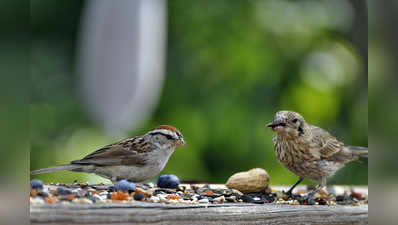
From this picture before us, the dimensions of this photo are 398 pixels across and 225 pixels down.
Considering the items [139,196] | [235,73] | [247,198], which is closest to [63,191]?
[139,196]

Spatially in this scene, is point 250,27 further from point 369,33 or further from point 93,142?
point 369,33

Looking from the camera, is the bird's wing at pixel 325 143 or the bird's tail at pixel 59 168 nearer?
the bird's tail at pixel 59 168

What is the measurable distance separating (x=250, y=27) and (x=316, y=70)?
1.72 feet

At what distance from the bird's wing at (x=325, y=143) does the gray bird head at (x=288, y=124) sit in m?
0.07

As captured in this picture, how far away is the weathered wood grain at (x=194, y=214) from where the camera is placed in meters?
1.18

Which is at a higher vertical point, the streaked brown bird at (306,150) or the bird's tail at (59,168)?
the streaked brown bird at (306,150)

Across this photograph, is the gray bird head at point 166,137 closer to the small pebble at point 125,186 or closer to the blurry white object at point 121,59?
the small pebble at point 125,186

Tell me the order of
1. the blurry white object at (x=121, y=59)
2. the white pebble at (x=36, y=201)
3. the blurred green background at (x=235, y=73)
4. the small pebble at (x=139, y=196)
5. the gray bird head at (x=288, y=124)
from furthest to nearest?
the blurred green background at (x=235, y=73), the blurry white object at (x=121, y=59), the gray bird head at (x=288, y=124), the small pebble at (x=139, y=196), the white pebble at (x=36, y=201)

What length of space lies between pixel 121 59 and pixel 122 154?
1.55 m

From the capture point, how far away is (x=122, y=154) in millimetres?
1503

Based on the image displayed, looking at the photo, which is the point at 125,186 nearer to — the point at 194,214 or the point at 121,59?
the point at 194,214

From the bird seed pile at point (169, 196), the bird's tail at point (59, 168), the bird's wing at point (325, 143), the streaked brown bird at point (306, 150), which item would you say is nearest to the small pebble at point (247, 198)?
the bird seed pile at point (169, 196)

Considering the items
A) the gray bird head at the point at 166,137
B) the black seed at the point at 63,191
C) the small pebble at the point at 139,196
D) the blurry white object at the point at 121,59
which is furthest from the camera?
the blurry white object at the point at 121,59

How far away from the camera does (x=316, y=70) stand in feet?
11.6
